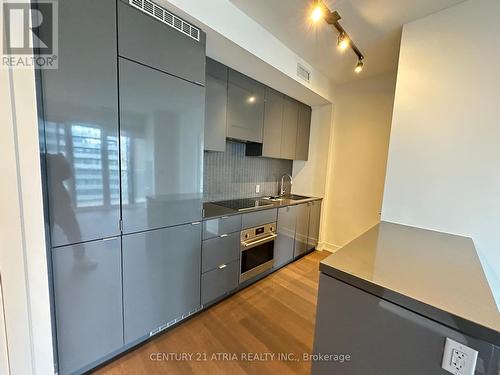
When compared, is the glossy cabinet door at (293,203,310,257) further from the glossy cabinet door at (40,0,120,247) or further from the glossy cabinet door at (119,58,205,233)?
the glossy cabinet door at (40,0,120,247)

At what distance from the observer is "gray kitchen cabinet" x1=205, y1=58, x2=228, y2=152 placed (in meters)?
2.03

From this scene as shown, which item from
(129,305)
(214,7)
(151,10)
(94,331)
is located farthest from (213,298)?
(214,7)

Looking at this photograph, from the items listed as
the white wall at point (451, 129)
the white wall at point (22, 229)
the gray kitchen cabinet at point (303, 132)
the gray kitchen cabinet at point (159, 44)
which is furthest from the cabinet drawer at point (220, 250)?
the gray kitchen cabinet at point (303, 132)

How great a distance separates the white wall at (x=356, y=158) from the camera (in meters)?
2.94

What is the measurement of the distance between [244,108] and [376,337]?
2.30 metres

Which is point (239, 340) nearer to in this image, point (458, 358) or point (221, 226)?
point (221, 226)

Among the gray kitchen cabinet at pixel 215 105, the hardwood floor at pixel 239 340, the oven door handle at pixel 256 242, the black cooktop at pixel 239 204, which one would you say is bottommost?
the hardwood floor at pixel 239 340

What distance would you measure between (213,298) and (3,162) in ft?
5.82

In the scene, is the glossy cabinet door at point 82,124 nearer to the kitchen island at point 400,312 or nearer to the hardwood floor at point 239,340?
the hardwood floor at point 239,340

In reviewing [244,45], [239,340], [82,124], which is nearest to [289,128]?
[244,45]

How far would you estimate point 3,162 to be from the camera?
0.84 m

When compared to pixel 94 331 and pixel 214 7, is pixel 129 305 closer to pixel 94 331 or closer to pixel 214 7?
pixel 94 331

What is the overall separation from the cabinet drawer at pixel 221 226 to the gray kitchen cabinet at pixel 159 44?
1.21 meters

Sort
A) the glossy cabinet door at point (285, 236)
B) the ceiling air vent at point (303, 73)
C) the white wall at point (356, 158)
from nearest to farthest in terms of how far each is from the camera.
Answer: the ceiling air vent at point (303, 73)
the glossy cabinet door at point (285, 236)
the white wall at point (356, 158)
